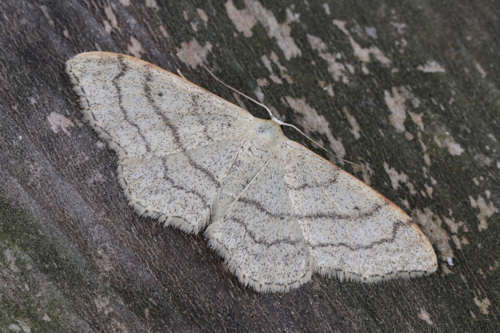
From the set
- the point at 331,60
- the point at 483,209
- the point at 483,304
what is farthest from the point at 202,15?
the point at 483,304

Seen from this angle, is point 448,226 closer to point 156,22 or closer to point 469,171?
point 469,171

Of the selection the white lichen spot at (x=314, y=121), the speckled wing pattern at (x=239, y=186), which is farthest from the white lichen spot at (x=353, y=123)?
the speckled wing pattern at (x=239, y=186)

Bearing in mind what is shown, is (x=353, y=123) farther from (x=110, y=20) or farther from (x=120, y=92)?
(x=110, y=20)

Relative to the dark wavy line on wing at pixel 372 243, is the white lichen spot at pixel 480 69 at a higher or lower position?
higher

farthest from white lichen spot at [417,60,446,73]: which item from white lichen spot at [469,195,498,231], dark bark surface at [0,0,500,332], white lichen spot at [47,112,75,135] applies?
white lichen spot at [47,112,75,135]

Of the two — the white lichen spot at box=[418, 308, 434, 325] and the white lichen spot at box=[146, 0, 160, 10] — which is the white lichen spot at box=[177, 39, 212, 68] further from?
the white lichen spot at box=[418, 308, 434, 325]

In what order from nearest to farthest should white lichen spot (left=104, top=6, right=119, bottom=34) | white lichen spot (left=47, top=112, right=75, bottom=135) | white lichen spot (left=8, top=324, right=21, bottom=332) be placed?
white lichen spot (left=8, top=324, right=21, bottom=332)
white lichen spot (left=47, top=112, right=75, bottom=135)
white lichen spot (left=104, top=6, right=119, bottom=34)

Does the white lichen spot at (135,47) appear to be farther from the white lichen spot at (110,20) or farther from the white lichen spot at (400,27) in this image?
the white lichen spot at (400,27)
